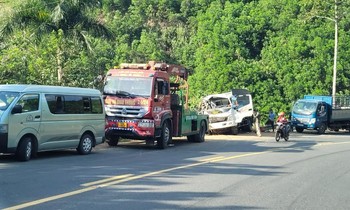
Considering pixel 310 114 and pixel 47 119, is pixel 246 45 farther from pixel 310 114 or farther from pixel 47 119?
pixel 47 119

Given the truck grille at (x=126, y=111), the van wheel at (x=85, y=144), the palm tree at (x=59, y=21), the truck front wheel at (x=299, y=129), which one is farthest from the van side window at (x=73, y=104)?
the truck front wheel at (x=299, y=129)

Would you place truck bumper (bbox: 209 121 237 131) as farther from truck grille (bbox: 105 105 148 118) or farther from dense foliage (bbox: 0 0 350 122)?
truck grille (bbox: 105 105 148 118)

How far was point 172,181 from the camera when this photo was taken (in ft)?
35.7

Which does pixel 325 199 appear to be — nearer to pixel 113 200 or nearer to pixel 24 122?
pixel 113 200

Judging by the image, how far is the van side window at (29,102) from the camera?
44.8 feet

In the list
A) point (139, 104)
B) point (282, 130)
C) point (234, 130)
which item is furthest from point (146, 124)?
point (234, 130)

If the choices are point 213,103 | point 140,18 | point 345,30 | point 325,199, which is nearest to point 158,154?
point 325,199

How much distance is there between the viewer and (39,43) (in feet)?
75.9

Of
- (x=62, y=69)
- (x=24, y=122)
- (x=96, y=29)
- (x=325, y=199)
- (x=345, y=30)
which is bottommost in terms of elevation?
(x=325, y=199)

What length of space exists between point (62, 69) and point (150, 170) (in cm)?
1297

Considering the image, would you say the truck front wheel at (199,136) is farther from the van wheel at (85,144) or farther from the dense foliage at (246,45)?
the dense foliage at (246,45)

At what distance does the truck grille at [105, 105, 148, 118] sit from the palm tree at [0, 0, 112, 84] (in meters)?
5.82

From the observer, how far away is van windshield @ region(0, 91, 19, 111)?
13.3m

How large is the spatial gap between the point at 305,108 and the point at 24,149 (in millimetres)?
24470
